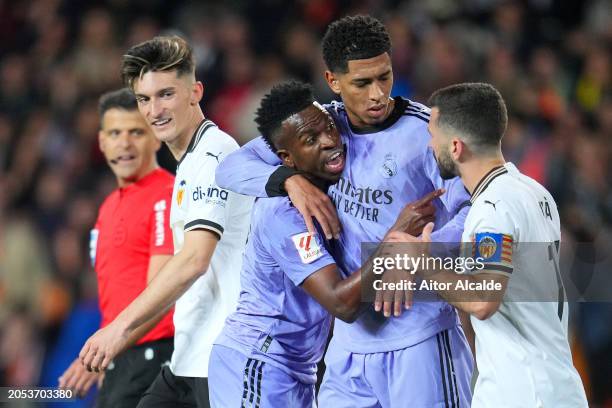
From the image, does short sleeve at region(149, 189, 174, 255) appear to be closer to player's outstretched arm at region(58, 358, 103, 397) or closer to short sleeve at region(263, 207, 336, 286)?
player's outstretched arm at region(58, 358, 103, 397)

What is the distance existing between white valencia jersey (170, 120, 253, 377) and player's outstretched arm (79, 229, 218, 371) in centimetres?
11

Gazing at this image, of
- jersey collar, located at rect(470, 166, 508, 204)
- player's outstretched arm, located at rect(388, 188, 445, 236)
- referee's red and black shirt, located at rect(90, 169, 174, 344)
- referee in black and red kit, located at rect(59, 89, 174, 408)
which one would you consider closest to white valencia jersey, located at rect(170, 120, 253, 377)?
referee in black and red kit, located at rect(59, 89, 174, 408)

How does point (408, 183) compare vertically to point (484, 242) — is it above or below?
above

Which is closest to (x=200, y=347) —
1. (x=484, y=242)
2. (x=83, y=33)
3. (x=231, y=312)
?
(x=231, y=312)

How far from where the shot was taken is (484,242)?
3.56 m

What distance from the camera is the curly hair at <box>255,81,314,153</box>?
431 cm

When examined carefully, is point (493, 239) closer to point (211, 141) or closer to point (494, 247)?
point (494, 247)

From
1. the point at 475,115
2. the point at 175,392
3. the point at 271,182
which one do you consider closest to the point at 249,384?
the point at 175,392

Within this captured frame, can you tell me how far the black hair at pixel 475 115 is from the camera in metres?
3.83

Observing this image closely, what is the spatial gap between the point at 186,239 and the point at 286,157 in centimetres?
61

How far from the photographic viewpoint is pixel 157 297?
4461 millimetres

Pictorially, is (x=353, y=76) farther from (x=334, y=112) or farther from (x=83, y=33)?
(x=83, y=33)

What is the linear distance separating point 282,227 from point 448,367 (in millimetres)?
865

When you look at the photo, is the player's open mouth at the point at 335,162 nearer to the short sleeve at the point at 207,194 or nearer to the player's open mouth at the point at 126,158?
the short sleeve at the point at 207,194
